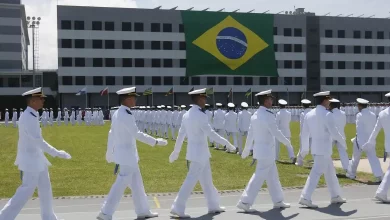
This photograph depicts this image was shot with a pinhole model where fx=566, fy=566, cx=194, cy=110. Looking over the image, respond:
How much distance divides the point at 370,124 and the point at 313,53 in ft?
211

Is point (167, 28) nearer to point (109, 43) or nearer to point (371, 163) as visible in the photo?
point (109, 43)

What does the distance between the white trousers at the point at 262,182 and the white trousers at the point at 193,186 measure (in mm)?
541

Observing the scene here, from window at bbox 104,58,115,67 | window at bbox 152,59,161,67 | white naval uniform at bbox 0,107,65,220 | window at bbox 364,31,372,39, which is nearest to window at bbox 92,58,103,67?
window at bbox 104,58,115,67

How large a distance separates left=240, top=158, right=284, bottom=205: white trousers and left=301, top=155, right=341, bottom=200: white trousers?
1.63 feet

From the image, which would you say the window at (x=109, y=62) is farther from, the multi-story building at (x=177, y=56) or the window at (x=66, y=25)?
the window at (x=66, y=25)

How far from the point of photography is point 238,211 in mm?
9938

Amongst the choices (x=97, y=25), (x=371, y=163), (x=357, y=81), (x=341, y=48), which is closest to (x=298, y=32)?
(x=341, y=48)

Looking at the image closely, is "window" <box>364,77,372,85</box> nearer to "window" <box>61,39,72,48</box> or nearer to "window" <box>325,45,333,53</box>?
"window" <box>325,45,333,53</box>

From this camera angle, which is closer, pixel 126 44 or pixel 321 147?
pixel 321 147

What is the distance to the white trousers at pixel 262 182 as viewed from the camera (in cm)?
973

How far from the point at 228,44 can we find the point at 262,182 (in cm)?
1838

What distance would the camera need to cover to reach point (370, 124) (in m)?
14.4

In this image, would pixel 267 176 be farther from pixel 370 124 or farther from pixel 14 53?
pixel 14 53

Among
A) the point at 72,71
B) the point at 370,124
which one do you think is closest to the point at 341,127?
the point at 370,124
